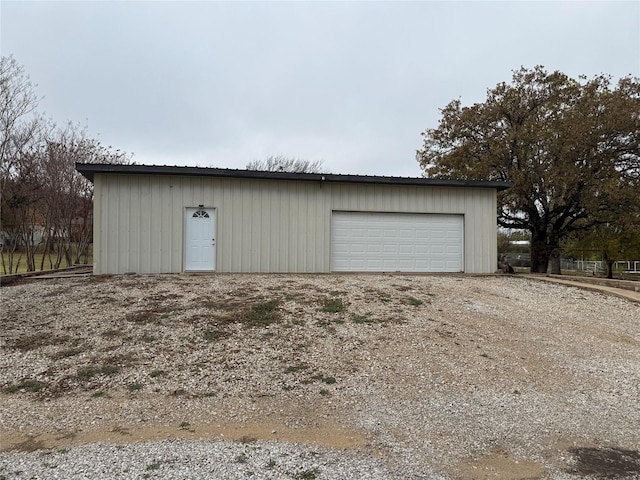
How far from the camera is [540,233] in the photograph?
784 inches

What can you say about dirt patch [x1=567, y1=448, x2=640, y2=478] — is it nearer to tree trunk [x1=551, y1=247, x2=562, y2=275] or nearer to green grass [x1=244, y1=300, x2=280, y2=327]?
green grass [x1=244, y1=300, x2=280, y2=327]

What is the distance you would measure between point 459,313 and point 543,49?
13967mm

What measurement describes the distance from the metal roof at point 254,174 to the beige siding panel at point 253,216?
0.23 metres

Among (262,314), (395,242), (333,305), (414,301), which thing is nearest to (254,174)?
(395,242)

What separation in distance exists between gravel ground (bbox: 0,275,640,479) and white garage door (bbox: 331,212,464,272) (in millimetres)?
3878

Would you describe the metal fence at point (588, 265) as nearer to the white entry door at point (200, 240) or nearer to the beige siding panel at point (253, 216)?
the beige siding panel at point (253, 216)

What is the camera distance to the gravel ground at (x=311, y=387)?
3152 mm

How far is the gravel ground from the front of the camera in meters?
3.15

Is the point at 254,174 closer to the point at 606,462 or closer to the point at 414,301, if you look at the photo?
the point at 414,301

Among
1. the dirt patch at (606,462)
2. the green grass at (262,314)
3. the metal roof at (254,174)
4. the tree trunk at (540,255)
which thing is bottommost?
the dirt patch at (606,462)

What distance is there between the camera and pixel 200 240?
11.5m

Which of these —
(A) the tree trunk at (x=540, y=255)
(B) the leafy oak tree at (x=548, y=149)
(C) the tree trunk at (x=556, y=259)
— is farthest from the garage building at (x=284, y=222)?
(C) the tree trunk at (x=556, y=259)

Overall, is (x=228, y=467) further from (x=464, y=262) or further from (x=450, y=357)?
(x=464, y=262)

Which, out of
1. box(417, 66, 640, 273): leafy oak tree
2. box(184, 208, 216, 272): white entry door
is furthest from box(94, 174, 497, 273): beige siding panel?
box(417, 66, 640, 273): leafy oak tree
